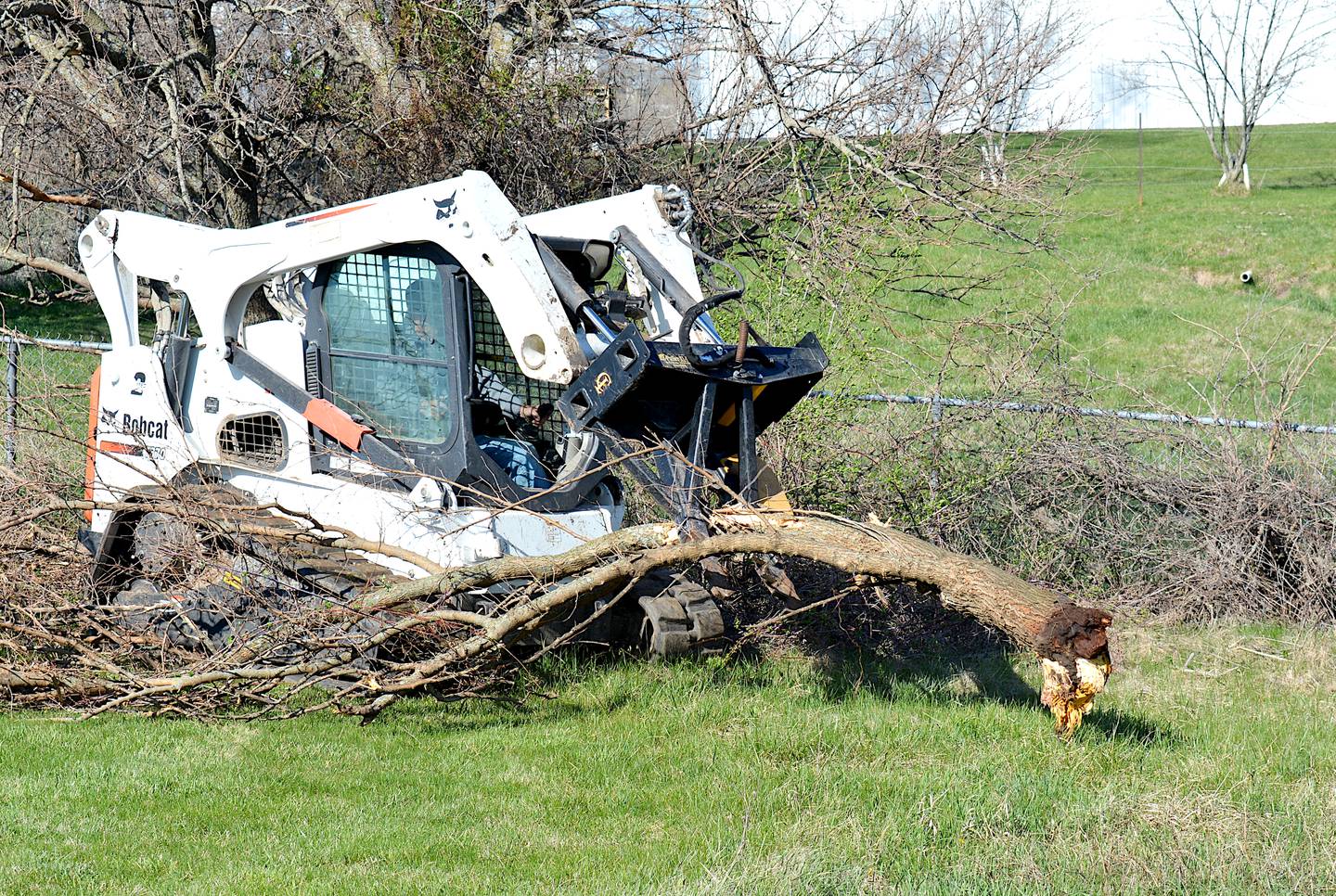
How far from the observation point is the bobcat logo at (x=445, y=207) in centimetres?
612

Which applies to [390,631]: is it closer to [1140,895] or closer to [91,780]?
[91,780]

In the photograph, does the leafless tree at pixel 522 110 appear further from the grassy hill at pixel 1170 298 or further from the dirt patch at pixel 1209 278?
the dirt patch at pixel 1209 278

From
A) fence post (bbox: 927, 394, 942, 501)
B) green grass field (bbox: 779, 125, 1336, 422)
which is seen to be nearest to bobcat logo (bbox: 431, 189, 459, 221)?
green grass field (bbox: 779, 125, 1336, 422)

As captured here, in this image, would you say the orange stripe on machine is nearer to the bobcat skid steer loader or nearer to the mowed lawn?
the bobcat skid steer loader

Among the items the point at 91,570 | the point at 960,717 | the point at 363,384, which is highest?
the point at 363,384

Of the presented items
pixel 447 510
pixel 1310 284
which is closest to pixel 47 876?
pixel 447 510

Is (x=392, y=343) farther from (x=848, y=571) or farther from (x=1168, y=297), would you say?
(x=1168, y=297)

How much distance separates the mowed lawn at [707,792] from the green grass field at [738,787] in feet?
0.04

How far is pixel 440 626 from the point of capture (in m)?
6.18

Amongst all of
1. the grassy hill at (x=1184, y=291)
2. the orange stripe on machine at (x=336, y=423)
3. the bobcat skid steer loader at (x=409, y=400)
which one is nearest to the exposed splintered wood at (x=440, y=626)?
the bobcat skid steer loader at (x=409, y=400)

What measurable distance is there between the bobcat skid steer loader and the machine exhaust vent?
0.01 m

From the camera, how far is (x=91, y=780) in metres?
5.43

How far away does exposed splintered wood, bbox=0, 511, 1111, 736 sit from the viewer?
5.51m

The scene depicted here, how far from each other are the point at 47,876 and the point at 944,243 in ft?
22.4
